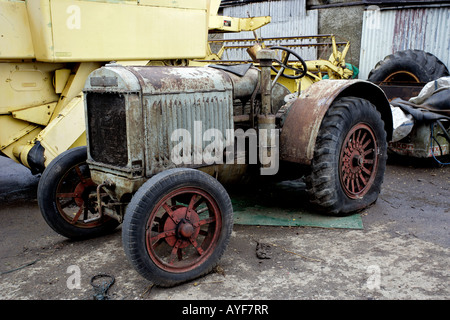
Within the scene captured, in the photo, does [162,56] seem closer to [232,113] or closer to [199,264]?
[232,113]

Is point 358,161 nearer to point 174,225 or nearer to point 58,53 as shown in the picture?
point 174,225

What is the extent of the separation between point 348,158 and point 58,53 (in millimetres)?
3260

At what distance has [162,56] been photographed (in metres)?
5.60

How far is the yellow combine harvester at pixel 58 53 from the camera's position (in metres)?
4.66

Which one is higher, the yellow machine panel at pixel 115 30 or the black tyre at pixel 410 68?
the yellow machine panel at pixel 115 30

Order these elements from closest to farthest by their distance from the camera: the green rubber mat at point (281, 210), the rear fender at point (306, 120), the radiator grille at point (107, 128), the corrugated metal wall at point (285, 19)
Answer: the radiator grille at point (107, 128) < the rear fender at point (306, 120) < the green rubber mat at point (281, 210) < the corrugated metal wall at point (285, 19)

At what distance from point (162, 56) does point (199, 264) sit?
3393mm

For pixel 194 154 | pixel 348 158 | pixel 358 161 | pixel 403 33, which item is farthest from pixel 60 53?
pixel 403 33

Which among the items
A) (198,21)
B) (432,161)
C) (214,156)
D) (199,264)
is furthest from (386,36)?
(199,264)

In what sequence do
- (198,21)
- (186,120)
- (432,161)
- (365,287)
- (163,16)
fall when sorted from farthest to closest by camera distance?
(432,161), (198,21), (163,16), (186,120), (365,287)

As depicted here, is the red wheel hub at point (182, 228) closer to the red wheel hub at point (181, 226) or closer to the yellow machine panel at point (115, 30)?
the red wheel hub at point (181, 226)

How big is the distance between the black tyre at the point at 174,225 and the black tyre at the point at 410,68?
6.98 m

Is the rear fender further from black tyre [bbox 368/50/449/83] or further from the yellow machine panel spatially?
black tyre [bbox 368/50/449/83]

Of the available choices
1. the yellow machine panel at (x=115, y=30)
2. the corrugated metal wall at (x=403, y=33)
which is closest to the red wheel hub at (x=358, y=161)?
the yellow machine panel at (x=115, y=30)
